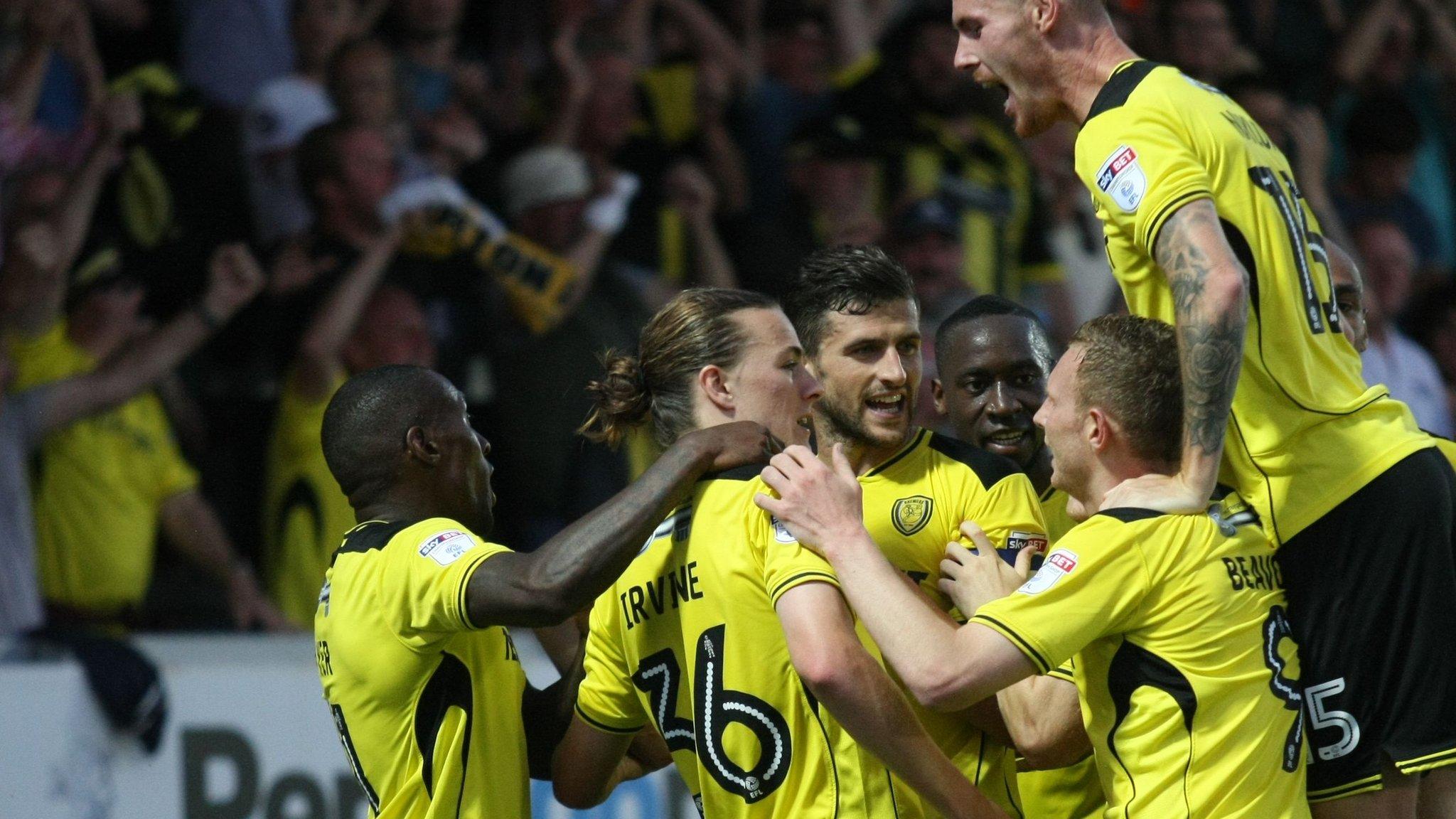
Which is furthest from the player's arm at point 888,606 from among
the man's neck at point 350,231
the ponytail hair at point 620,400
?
the man's neck at point 350,231

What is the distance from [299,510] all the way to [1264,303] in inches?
194

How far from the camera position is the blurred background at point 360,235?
23.4 ft

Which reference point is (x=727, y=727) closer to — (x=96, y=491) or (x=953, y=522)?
(x=953, y=522)

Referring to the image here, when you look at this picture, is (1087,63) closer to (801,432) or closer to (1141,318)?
(1141,318)

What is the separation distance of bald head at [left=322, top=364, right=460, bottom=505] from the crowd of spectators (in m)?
3.22

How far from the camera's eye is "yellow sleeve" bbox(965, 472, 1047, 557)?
13.4 ft

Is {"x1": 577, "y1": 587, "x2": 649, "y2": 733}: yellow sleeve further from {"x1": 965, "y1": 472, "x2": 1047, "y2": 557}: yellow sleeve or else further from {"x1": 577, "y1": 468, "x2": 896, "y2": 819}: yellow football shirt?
{"x1": 965, "y1": 472, "x2": 1047, "y2": 557}: yellow sleeve

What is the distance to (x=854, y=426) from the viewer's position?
14.8 ft

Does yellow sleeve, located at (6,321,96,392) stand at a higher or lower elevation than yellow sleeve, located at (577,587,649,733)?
higher

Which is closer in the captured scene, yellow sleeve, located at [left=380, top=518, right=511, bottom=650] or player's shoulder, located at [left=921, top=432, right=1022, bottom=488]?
yellow sleeve, located at [left=380, top=518, right=511, bottom=650]

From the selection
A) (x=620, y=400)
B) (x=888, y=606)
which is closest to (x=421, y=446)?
(x=620, y=400)

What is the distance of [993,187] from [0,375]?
515 cm

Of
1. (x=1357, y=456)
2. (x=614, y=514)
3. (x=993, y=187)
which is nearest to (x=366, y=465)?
(x=614, y=514)

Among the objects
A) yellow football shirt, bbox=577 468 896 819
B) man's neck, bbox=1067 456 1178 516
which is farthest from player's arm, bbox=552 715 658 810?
man's neck, bbox=1067 456 1178 516
